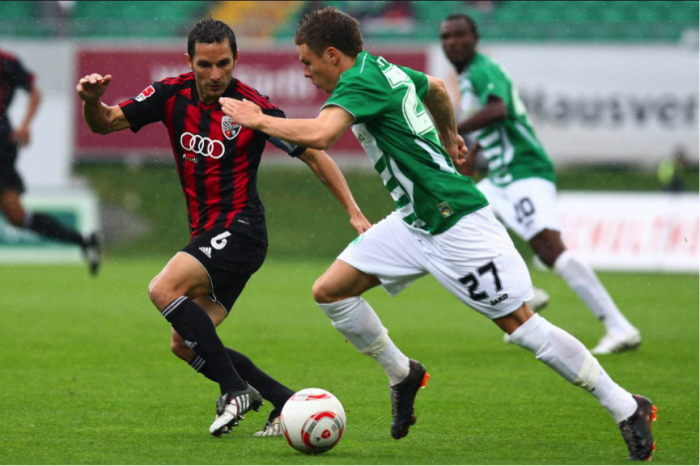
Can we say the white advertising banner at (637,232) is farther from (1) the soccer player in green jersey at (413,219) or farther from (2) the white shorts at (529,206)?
(1) the soccer player in green jersey at (413,219)

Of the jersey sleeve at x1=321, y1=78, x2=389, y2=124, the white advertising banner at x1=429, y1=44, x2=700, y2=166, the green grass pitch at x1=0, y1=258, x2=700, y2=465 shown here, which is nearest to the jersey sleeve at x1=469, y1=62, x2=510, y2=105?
the green grass pitch at x1=0, y1=258, x2=700, y2=465

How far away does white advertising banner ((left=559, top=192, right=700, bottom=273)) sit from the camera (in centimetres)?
1520

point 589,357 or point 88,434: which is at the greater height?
point 589,357

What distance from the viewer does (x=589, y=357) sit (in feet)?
14.4

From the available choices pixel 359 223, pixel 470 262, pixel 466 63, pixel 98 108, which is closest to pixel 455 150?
pixel 359 223

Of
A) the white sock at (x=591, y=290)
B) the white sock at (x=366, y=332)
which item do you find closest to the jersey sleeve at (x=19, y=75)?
the white sock at (x=591, y=290)

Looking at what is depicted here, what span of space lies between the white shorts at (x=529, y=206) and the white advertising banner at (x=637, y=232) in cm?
722

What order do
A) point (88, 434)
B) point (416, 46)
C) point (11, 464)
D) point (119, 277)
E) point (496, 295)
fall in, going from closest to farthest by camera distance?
point (11, 464) < point (496, 295) < point (88, 434) < point (119, 277) < point (416, 46)

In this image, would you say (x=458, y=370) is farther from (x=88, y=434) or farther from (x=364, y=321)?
(x=88, y=434)

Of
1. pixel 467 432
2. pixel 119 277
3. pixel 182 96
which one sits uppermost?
pixel 182 96

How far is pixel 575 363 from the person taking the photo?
4.34 meters

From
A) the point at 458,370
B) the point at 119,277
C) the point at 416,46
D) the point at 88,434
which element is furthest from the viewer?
the point at 416,46

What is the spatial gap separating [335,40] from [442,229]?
0.94 meters

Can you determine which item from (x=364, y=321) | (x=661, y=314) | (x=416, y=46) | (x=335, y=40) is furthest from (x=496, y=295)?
(x=416, y=46)
